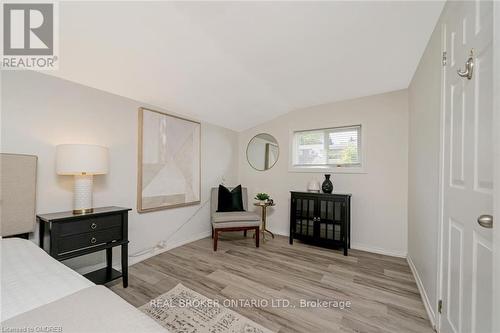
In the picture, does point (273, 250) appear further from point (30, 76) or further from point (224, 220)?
point (30, 76)

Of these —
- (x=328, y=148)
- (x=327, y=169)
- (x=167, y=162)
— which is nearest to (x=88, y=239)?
(x=167, y=162)

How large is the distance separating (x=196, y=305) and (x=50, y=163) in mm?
1799

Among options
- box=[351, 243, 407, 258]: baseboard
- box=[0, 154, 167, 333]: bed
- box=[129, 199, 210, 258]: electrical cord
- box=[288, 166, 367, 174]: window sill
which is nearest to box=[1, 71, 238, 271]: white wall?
box=[129, 199, 210, 258]: electrical cord

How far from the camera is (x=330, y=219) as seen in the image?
9.30ft

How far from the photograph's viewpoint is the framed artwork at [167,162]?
2.53 m

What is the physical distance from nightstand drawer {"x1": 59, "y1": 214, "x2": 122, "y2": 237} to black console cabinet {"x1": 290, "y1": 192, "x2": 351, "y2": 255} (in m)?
2.29

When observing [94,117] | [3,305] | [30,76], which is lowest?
[3,305]

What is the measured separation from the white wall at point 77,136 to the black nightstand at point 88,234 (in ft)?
0.91

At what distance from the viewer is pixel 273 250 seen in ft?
9.39

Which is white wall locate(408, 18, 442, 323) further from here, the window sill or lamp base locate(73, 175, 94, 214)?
lamp base locate(73, 175, 94, 214)

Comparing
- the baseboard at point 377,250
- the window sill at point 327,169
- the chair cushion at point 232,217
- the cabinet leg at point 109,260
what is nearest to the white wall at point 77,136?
the cabinet leg at point 109,260

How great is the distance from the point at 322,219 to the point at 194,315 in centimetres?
201

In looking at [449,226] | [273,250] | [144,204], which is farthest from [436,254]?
[144,204]

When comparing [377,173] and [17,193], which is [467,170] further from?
[17,193]
